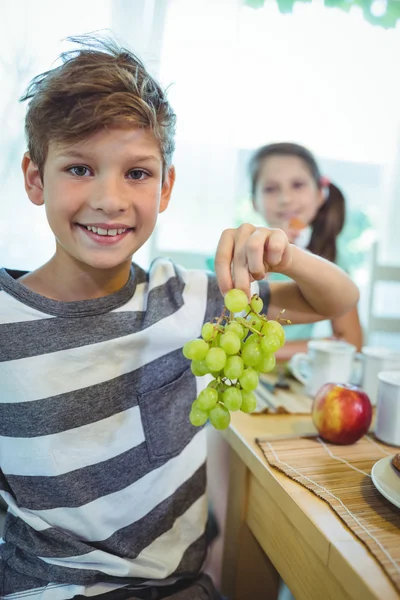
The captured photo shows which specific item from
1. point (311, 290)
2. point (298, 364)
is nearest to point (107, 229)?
point (311, 290)

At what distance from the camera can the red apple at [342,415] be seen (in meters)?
0.79

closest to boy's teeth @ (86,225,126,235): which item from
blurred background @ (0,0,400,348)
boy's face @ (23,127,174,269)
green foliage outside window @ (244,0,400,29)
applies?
boy's face @ (23,127,174,269)

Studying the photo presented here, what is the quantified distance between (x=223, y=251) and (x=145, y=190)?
0.17 m

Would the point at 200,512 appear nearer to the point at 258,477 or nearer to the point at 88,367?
the point at 258,477

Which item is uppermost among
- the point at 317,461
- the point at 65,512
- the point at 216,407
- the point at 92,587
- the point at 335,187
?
the point at 335,187

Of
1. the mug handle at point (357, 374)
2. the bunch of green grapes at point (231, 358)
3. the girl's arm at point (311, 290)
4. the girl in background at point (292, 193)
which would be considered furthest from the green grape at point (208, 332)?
the girl in background at point (292, 193)

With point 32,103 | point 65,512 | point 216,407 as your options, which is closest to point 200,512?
point 65,512

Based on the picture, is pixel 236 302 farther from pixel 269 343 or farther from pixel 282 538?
pixel 282 538

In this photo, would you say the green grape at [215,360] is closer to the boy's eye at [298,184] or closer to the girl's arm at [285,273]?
the girl's arm at [285,273]

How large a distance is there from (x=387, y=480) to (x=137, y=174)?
591 millimetres

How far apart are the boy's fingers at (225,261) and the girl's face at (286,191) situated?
3.25 feet

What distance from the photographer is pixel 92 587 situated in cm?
75

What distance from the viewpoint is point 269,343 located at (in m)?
0.61

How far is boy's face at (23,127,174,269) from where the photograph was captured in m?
0.72
